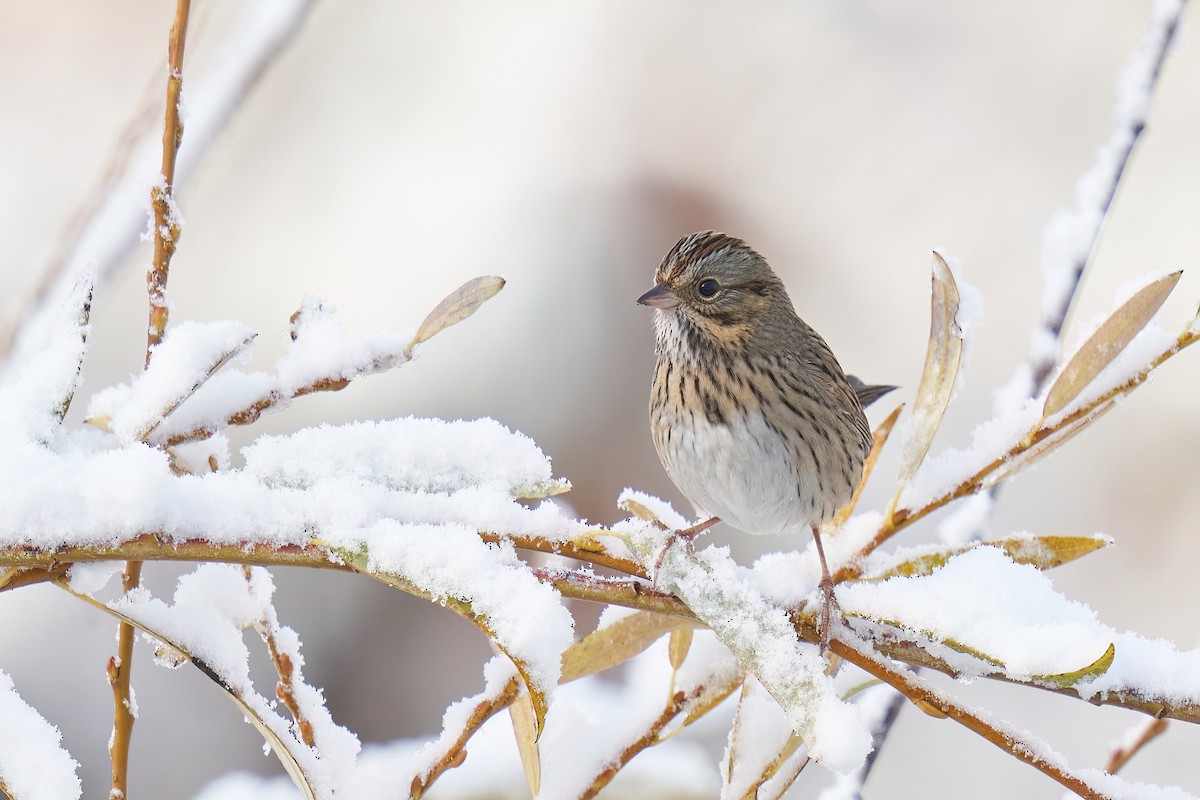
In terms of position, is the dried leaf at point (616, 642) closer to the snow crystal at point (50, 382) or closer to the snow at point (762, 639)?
the snow at point (762, 639)

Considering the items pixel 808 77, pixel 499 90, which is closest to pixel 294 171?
pixel 499 90

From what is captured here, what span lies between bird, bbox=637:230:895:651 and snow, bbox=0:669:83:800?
3.82 ft

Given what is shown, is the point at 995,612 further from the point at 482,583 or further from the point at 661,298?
the point at 661,298

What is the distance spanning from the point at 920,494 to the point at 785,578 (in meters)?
0.16

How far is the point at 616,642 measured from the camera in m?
0.87

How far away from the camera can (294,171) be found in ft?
11.6

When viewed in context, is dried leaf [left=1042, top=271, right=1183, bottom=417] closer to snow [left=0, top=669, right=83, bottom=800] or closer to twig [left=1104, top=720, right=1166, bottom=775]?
twig [left=1104, top=720, right=1166, bottom=775]

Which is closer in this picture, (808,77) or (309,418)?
(309,418)

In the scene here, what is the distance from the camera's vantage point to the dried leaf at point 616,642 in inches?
33.9

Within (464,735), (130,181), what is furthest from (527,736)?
(130,181)

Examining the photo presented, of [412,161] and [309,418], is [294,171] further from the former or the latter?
[309,418]

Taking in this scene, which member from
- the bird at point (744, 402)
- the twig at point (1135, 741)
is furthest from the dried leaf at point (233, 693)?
the bird at point (744, 402)

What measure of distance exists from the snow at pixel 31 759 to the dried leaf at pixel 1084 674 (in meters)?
0.57

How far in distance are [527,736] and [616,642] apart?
3.9 inches
